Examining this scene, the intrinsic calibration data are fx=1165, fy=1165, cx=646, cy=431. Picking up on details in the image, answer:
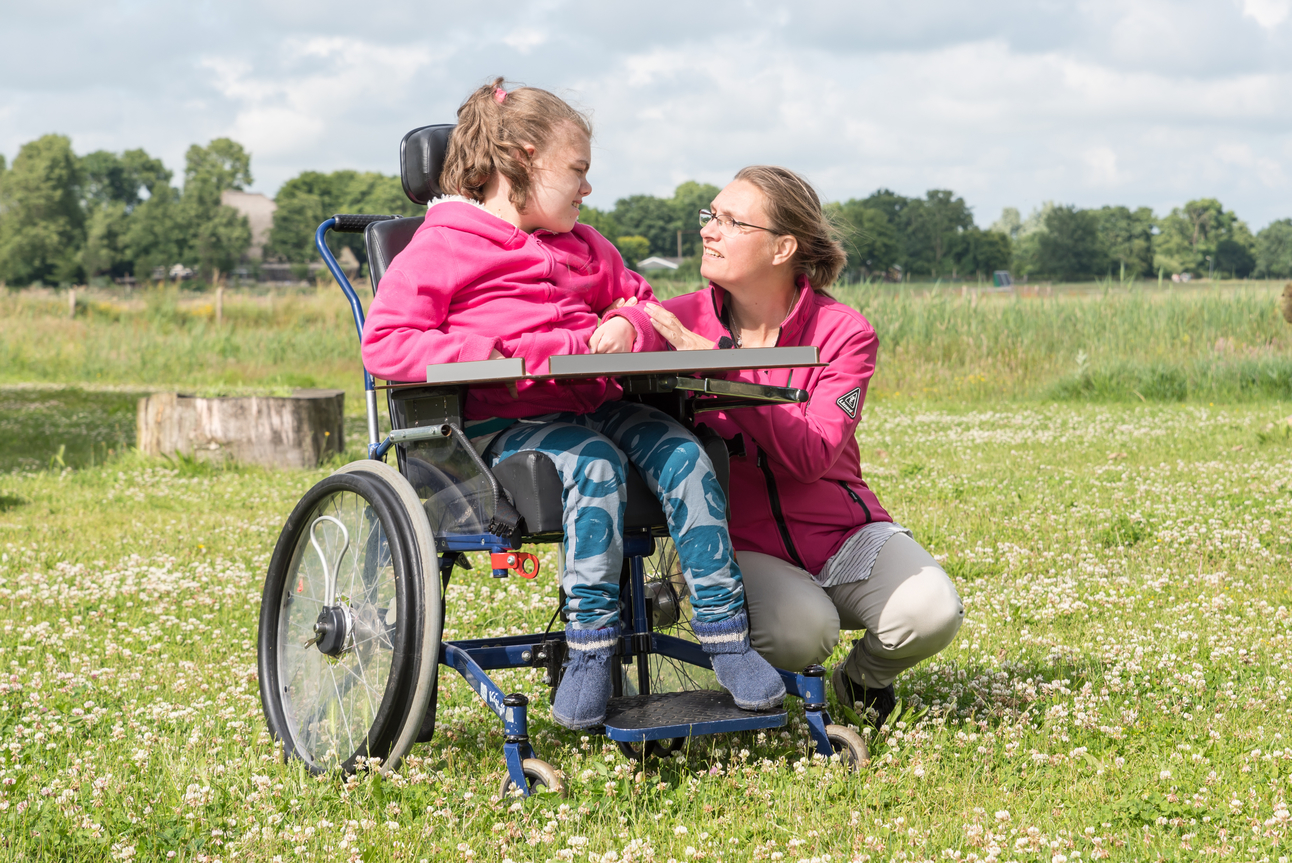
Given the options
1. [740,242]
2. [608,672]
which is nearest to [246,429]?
[740,242]

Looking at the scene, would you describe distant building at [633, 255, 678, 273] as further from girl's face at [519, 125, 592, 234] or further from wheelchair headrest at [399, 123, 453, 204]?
girl's face at [519, 125, 592, 234]

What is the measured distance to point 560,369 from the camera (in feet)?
8.51

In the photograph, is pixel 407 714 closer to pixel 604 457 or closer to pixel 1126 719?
pixel 604 457

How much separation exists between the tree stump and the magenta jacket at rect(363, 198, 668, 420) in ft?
23.4

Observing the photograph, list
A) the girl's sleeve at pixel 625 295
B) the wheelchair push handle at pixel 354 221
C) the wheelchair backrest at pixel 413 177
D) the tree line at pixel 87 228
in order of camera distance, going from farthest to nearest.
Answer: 1. the tree line at pixel 87 228
2. the wheelchair push handle at pixel 354 221
3. the wheelchair backrest at pixel 413 177
4. the girl's sleeve at pixel 625 295

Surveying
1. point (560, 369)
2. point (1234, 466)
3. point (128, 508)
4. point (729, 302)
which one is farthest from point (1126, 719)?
point (128, 508)

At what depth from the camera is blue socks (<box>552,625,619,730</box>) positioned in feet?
9.25

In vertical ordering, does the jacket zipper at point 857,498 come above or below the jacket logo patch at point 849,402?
below

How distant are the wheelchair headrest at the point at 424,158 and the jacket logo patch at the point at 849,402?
4.49 feet

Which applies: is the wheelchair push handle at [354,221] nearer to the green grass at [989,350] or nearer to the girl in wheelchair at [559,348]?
the girl in wheelchair at [559,348]

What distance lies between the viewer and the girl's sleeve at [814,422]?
129 inches

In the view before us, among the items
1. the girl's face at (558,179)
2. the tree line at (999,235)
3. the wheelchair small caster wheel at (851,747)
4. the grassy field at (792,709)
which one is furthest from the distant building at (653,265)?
the wheelchair small caster wheel at (851,747)

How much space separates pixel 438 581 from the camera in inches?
112

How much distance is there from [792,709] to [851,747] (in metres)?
0.66
